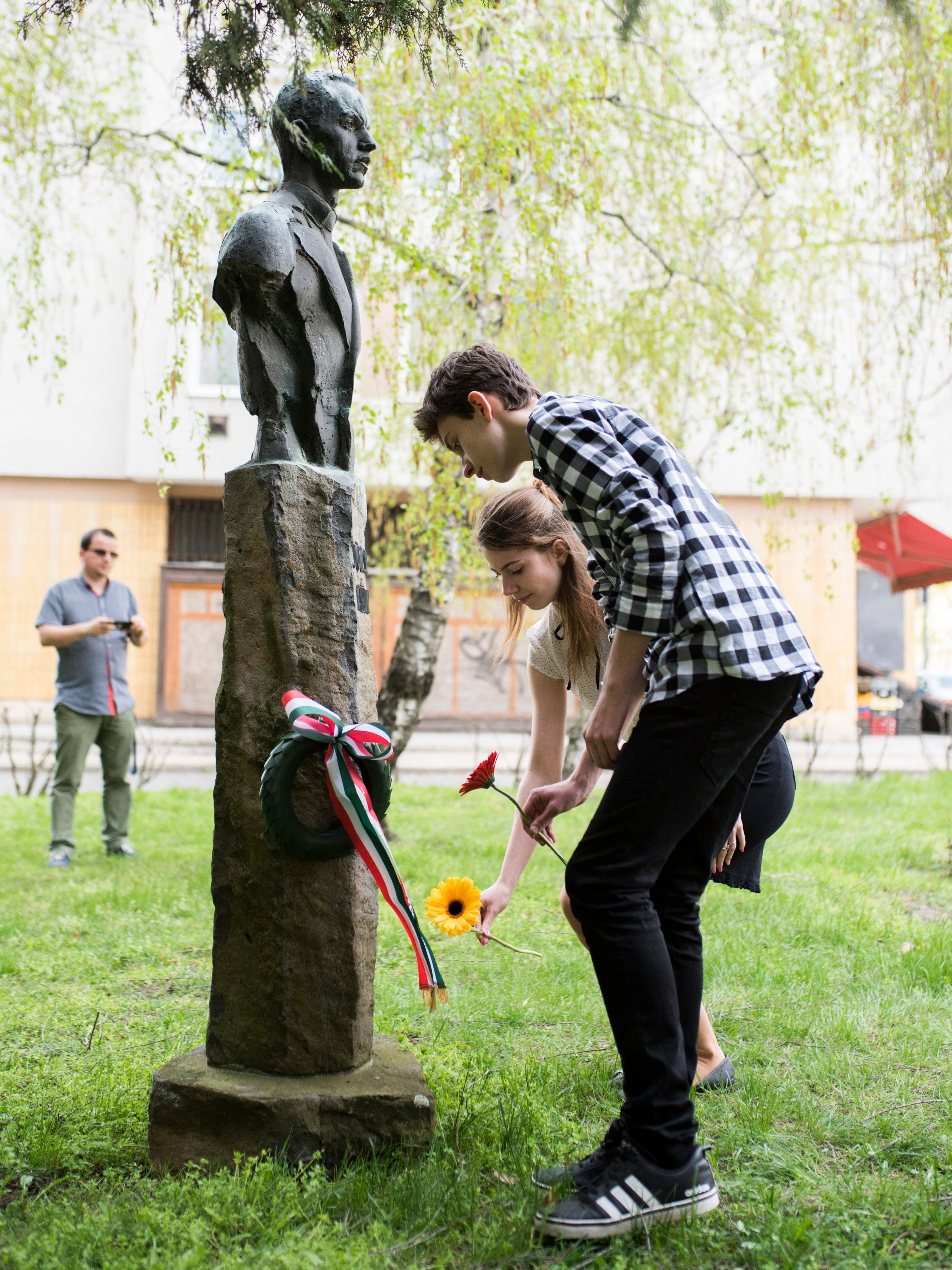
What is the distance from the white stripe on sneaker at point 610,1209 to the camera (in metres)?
2.04

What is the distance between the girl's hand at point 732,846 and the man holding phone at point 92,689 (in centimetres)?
457

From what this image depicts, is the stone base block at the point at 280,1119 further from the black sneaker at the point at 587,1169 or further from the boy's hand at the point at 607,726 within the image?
the boy's hand at the point at 607,726

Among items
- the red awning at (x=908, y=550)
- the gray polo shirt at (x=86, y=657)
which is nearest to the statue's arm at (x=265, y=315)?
the gray polo shirt at (x=86, y=657)

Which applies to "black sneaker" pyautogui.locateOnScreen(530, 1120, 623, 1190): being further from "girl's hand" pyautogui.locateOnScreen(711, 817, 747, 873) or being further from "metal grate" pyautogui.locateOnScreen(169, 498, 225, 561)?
"metal grate" pyautogui.locateOnScreen(169, 498, 225, 561)

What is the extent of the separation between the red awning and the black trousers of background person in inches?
521

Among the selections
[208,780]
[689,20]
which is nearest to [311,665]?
[689,20]

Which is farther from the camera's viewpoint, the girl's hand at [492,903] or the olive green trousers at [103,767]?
the olive green trousers at [103,767]

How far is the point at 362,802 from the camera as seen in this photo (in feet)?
8.06

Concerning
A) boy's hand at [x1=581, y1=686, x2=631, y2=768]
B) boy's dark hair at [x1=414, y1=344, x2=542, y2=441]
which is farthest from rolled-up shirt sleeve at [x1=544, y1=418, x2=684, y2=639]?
boy's dark hair at [x1=414, y1=344, x2=542, y2=441]

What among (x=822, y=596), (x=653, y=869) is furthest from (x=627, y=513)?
(x=822, y=596)

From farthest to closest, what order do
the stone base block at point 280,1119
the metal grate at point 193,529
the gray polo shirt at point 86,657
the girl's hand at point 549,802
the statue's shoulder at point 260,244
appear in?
the metal grate at point 193,529 → the gray polo shirt at point 86,657 → the statue's shoulder at point 260,244 → the girl's hand at point 549,802 → the stone base block at point 280,1119

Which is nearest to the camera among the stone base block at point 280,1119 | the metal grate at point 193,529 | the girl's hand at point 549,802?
the stone base block at point 280,1119

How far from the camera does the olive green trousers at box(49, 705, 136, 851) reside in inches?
247

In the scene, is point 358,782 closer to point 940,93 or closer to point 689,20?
point 940,93
